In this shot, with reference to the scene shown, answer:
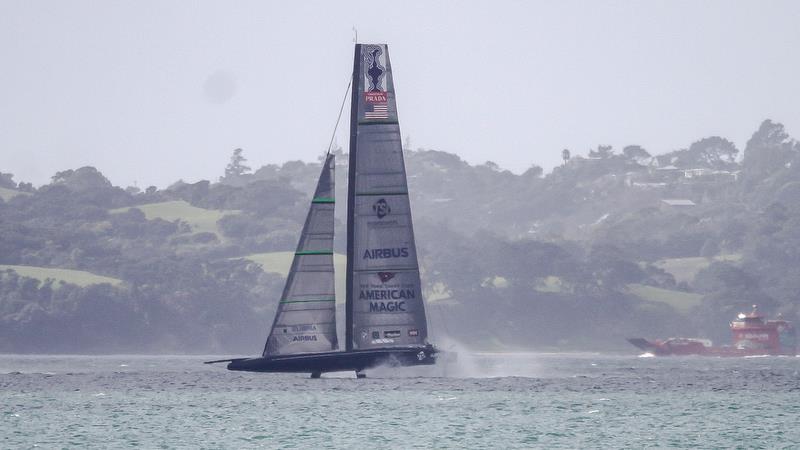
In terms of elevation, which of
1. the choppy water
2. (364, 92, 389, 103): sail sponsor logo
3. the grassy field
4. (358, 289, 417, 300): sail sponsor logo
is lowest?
the choppy water

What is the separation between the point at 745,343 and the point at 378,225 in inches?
Answer: 4016

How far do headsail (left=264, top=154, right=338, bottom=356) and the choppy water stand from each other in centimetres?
213

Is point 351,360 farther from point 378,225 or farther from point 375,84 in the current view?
point 375,84

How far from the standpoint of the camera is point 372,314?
67750mm

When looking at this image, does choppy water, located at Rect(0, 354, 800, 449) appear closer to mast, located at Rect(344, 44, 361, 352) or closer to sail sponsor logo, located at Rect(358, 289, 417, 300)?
sail sponsor logo, located at Rect(358, 289, 417, 300)

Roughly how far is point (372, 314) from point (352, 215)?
4191 mm

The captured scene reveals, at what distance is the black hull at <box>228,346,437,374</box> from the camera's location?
220 feet

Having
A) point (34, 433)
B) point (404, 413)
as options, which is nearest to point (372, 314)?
point (404, 413)

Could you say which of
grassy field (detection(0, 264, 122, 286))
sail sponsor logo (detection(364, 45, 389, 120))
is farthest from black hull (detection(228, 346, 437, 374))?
grassy field (detection(0, 264, 122, 286))

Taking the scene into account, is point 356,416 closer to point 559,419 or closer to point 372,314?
point 559,419

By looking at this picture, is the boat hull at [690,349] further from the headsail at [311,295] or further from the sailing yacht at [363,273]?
the headsail at [311,295]

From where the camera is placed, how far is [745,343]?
162m

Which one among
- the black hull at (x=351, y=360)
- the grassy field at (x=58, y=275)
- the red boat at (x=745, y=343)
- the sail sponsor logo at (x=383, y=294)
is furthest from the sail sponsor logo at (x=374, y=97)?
the grassy field at (x=58, y=275)

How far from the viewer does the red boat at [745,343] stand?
158 metres
